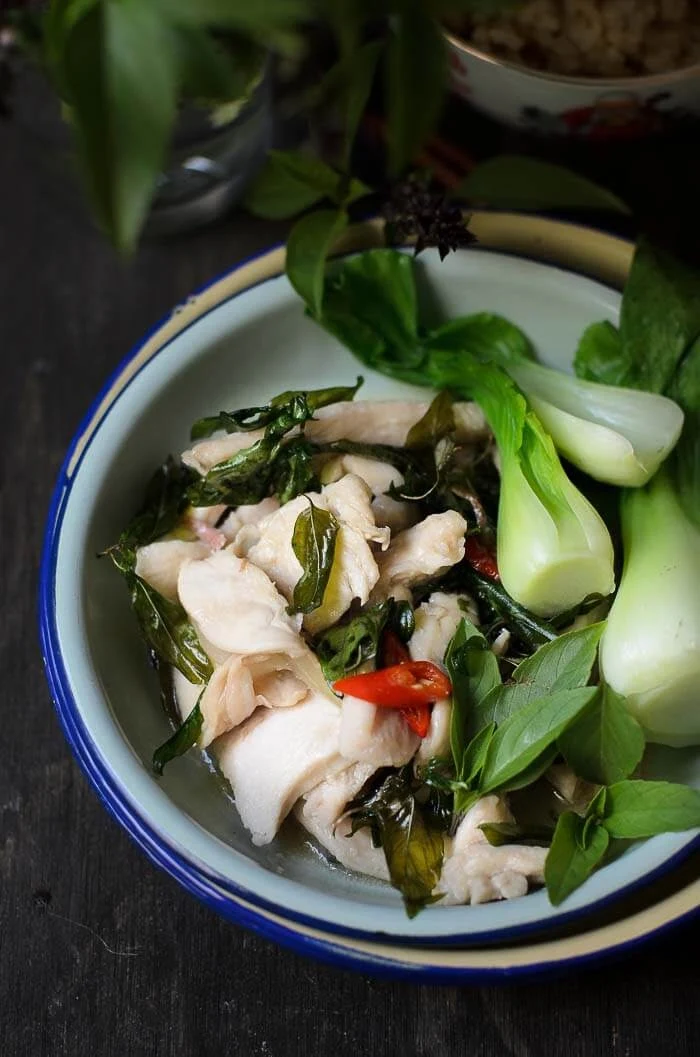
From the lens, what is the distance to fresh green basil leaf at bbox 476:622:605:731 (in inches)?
63.7

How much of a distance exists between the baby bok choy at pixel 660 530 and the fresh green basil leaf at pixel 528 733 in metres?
0.17

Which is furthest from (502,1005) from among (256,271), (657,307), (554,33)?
(554,33)

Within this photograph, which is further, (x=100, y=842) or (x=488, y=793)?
(x=100, y=842)

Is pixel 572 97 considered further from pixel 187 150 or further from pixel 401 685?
pixel 401 685

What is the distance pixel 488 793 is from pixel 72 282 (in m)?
1.65

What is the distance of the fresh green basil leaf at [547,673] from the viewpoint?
5.31ft

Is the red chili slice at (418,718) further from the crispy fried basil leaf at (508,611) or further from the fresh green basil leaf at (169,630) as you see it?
the fresh green basil leaf at (169,630)

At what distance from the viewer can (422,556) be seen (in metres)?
1.79

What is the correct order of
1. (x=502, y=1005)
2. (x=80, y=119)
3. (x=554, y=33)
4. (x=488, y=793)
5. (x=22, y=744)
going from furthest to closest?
(x=554, y=33) < (x=22, y=744) < (x=502, y=1005) < (x=488, y=793) < (x=80, y=119)

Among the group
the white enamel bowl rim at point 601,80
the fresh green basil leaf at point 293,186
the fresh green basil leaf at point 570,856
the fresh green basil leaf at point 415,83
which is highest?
the fresh green basil leaf at point 415,83

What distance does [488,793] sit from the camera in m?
1.62

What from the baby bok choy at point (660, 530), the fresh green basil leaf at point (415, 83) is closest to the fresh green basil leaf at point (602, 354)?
the baby bok choy at point (660, 530)

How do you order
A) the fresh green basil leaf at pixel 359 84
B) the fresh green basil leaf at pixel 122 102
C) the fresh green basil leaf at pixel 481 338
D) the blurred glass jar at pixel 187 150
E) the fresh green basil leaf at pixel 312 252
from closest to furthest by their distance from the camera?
the fresh green basil leaf at pixel 122 102 → the fresh green basil leaf at pixel 359 84 → the fresh green basil leaf at pixel 312 252 → the fresh green basil leaf at pixel 481 338 → the blurred glass jar at pixel 187 150

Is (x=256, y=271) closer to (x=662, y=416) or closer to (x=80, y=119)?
(x=662, y=416)
